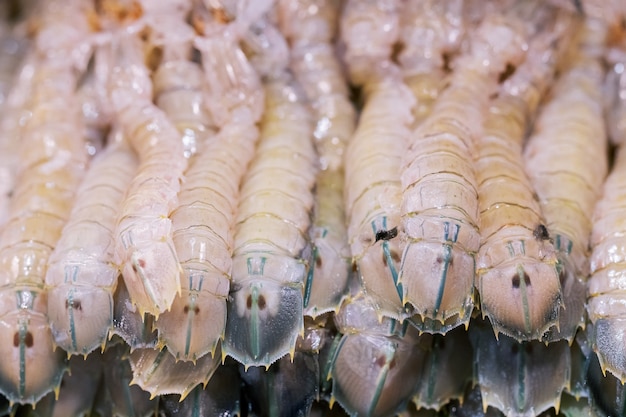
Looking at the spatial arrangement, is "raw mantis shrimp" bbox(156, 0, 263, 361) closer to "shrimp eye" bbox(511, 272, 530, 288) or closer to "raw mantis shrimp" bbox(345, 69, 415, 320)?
"raw mantis shrimp" bbox(345, 69, 415, 320)

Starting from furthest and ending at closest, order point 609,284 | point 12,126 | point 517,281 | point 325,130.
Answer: point 12,126
point 325,130
point 609,284
point 517,281

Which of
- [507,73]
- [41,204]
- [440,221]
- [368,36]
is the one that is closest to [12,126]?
[41,204]

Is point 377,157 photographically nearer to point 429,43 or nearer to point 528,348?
point 429,43

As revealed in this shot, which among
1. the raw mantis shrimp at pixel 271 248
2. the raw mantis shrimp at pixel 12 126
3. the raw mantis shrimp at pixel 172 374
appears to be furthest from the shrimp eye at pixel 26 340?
the raw mantis shrimp at pixel 271 248

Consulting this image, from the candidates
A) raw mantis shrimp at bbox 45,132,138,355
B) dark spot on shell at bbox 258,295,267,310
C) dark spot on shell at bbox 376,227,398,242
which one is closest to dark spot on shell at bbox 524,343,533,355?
dark spot on shell at bbox 376,227,398,242

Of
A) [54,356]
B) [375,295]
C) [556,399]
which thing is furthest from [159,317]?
[556,399]

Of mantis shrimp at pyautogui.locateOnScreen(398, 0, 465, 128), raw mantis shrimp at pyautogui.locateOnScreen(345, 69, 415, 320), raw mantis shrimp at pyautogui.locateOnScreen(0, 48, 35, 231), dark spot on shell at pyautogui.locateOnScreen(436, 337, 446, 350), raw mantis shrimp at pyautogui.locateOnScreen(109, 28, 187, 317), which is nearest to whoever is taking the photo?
raw mantis shrimp at pyautogui.locateOnScreen(109, 28, 187, 317)
